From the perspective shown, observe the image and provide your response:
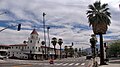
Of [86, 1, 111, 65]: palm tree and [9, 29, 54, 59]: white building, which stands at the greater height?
[86, 1, 111, 65]: palm tree

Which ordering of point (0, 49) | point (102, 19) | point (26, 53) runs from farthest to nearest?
point (0, 49), point (26, 53), point (102, 19)

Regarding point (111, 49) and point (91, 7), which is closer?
point (91, 7)

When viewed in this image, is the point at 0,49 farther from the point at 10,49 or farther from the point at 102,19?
the point at 102,19

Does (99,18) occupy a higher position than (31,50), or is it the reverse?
(99,18)

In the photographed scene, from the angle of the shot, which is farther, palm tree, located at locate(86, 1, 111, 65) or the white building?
the white building

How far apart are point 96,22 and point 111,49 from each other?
8871 centimetres

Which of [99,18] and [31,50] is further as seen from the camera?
[31,50]

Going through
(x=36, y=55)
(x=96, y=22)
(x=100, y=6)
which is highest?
(x=100, y=6)

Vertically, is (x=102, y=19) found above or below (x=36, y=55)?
above

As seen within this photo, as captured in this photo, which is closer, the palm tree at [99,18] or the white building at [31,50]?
the palm tree at [99,18]

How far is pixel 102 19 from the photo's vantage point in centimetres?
4353

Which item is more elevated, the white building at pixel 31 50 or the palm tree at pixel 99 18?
the palm tree at pixel 99 18

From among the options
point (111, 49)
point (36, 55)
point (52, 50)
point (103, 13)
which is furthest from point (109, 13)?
point (52, 50)

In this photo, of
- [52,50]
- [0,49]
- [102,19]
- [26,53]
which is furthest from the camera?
[52,50]
